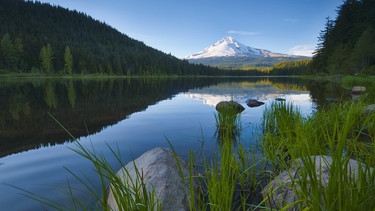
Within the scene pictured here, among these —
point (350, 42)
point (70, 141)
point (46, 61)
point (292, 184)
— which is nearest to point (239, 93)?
point (70, 141)

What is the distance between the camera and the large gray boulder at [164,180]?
3490 millimetres

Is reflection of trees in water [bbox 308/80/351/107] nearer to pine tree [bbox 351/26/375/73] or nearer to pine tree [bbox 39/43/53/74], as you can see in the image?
pine tree [bbox 351/26/375/73]

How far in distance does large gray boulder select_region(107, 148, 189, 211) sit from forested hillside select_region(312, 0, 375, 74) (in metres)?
47.5

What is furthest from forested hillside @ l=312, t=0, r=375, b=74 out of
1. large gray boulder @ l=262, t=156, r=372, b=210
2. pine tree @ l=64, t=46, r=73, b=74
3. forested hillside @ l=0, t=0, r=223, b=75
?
pine tree @ l=64, t=46, r=73, b=74

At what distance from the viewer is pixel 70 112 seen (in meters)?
14.1

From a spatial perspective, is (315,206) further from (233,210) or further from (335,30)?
(335,30)

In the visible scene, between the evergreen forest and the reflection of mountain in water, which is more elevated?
the evergreen forest

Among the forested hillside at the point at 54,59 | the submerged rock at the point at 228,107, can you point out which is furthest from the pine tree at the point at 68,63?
the submerged rock at the point at 228,107

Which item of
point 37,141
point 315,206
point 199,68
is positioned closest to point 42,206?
point 315,206

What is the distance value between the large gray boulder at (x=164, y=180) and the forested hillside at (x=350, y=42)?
47.5 m

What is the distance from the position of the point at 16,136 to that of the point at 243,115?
11.4 m

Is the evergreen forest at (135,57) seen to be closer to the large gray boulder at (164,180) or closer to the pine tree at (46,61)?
the pine tree at (46,61)

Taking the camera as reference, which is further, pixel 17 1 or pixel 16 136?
pixel 17 1

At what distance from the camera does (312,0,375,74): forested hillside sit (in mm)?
43969
